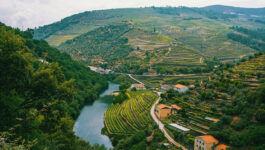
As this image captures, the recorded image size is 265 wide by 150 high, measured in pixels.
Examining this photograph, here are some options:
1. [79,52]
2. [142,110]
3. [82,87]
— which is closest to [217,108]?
[142,110]

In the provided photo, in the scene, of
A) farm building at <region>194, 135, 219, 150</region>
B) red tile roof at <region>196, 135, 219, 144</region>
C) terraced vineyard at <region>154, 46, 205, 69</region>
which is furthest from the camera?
terraced vineyard at <region>154, 46, 205, 69</region>

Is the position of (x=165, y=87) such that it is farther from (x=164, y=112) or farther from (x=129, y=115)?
(x=164, y=112)

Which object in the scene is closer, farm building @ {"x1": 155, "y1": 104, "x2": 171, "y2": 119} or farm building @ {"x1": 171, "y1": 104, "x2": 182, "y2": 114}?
farm building @ {"x1": 171, "y1": 104, "x2": 182, "y2": 114}

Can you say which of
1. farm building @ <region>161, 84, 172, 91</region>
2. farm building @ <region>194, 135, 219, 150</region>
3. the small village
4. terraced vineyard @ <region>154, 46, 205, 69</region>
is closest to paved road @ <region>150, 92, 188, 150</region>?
the small village

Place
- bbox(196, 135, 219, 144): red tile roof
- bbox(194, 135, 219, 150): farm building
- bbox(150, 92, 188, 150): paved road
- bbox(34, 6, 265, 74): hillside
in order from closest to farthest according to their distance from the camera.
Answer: bbox(194, 135, 219, 150): farm building < bbox(196, 135, 219, 144): red tile roof < bbox(150, 92, 188, 150): paved road < bbox(34, 6, 265, 74): hillside

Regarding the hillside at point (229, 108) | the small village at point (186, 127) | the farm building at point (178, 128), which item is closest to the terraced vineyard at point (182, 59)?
the hillside at point (229, 108)

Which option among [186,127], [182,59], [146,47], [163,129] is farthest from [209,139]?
[146,47]

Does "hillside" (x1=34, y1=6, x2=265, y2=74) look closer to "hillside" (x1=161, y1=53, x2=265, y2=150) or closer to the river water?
the river water

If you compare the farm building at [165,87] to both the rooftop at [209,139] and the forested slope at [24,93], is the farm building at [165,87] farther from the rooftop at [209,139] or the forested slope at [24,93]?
the forested slope at [24,93]
